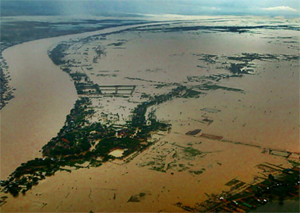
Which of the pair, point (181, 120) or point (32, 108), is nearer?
point (181, 120)

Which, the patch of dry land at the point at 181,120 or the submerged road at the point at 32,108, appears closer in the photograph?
the patch of dry land at the point at 181,120

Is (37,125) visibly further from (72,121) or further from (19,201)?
(19,201)

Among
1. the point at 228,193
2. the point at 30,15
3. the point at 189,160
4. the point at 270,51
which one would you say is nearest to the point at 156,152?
the point at 189,160

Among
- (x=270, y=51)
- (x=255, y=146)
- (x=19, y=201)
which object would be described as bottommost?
(x=19, y=201)

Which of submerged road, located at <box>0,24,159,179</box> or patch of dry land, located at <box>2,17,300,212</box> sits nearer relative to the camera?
patch of dry land, located at <box>2,17,300,212</box>
